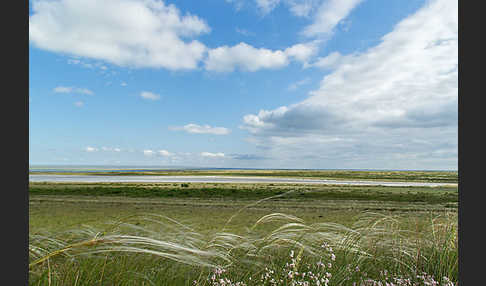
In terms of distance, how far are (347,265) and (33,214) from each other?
62.9 feet

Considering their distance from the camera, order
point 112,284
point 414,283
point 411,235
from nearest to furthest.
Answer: point 112,284 < point 414,283 < point 411,235

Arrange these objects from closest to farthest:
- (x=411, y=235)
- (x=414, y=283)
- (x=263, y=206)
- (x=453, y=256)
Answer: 1. (x=414, y=283)
2. (x=453, y=256)
3. (x=411, y=235)
4. (x=263, y=206)

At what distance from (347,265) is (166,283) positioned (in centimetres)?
201

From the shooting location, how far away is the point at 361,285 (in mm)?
2574

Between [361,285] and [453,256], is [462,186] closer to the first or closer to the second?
[361,285]

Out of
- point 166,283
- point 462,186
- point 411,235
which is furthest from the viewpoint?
point 411,235

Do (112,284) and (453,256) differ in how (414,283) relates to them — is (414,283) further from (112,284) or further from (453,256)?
(112,284)

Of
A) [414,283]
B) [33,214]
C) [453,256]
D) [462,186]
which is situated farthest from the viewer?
[33,214]

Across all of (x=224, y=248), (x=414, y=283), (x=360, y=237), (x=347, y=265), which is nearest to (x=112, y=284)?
(x=224, y=248)

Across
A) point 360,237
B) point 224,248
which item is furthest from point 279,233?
point 360,237
